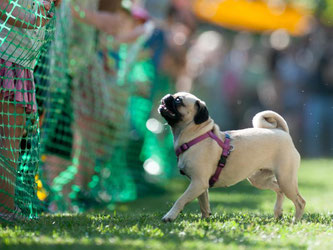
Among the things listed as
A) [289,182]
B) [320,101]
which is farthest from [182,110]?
[320,101]

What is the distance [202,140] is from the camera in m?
5.69

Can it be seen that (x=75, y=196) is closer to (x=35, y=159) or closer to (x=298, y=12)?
(x=35, y=159)

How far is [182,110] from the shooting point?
5785mm

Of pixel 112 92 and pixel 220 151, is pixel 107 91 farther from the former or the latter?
pixel 220 151

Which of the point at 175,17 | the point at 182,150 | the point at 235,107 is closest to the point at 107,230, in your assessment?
the point at 182,150

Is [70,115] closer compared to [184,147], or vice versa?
[184,147]

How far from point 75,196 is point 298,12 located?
16095 mm

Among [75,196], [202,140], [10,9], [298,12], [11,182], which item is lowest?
[75,196]

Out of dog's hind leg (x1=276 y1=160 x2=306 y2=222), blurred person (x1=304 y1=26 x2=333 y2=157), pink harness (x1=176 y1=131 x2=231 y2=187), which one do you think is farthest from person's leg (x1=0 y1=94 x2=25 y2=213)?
blurred person (x1=304 y1=26 x2=333 y2=157)

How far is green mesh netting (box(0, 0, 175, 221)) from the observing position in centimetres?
561

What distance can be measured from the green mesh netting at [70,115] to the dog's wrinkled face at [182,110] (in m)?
1.09

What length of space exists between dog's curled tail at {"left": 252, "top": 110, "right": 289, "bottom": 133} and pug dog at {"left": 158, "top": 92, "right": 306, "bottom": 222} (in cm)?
14

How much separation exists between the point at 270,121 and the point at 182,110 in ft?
2.94

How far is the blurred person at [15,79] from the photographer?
550 cm
